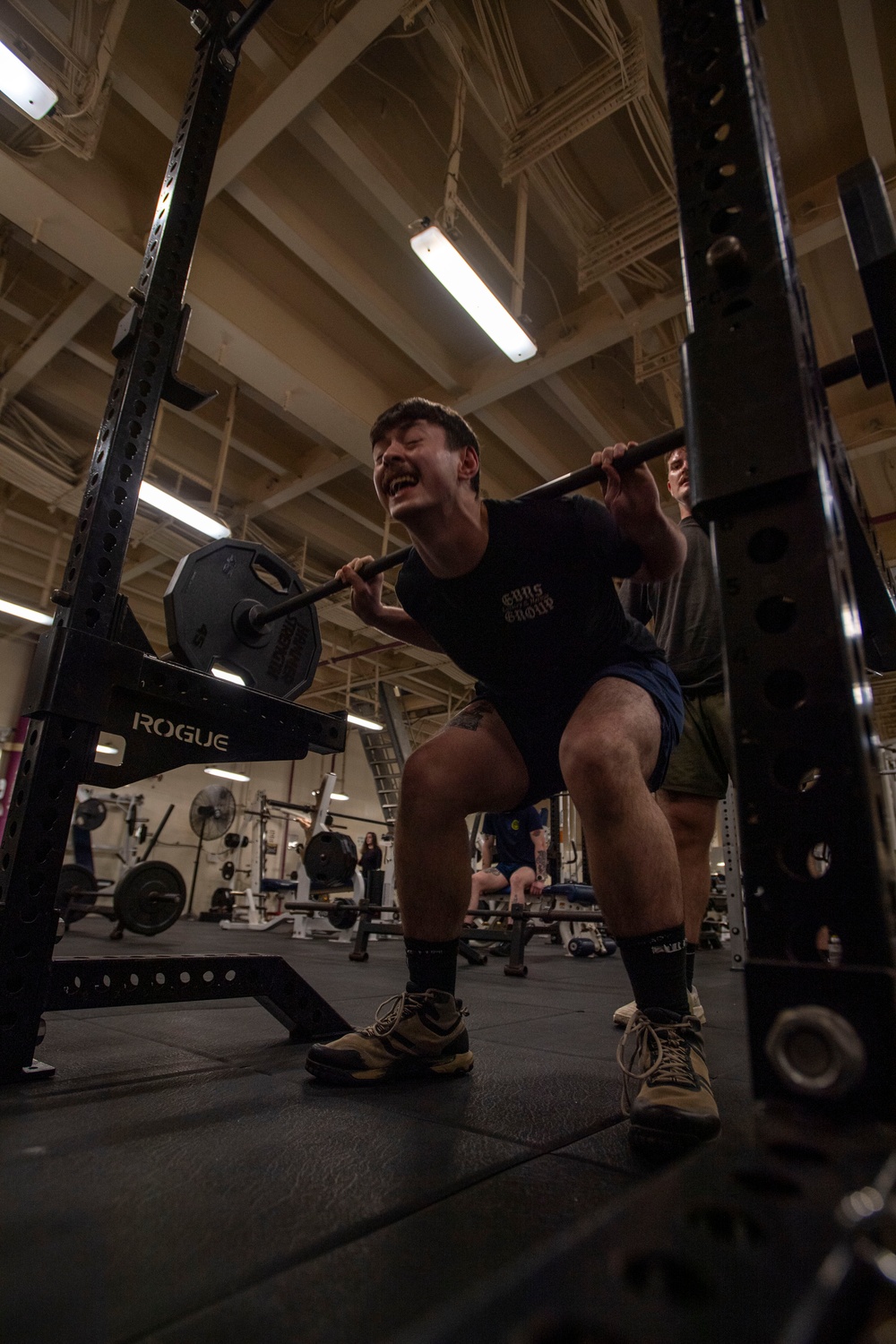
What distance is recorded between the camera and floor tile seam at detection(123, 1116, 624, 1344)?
0.51 metres

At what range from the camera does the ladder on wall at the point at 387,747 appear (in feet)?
30.0

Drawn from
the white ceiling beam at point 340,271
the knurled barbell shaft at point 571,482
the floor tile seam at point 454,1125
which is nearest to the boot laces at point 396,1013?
the floor tile seam at point 454,1125

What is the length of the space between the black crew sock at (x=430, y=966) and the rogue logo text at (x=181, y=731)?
1.79 ft

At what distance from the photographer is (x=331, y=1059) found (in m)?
1.18

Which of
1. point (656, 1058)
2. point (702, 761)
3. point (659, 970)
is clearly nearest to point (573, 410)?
point (702, 761)

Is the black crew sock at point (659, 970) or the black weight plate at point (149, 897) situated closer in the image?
the black crew sock at point (659, 970)

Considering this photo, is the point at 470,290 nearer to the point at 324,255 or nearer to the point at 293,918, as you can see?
the point at 324,255

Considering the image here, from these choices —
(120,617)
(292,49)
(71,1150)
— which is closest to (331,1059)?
(71,1150)

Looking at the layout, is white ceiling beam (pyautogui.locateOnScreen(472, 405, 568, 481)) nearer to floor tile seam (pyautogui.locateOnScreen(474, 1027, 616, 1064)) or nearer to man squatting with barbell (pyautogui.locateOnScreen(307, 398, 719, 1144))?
man squatting with barbell (pyautogui.locateOnScreen(307, 398, 719, 1144))

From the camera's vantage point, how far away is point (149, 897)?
423cm

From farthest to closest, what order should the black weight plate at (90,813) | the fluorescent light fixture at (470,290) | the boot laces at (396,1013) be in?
the black weight plate at (90,813) → the fluorescent light fixture at (470,290) → the boot laces at (396,1013)

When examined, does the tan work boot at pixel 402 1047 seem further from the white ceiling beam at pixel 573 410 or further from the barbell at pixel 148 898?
the white ceiling beam at pixel 573 410

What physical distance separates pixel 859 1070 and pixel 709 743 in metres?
1.62

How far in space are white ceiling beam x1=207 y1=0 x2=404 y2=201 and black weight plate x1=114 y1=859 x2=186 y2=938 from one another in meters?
3.82
